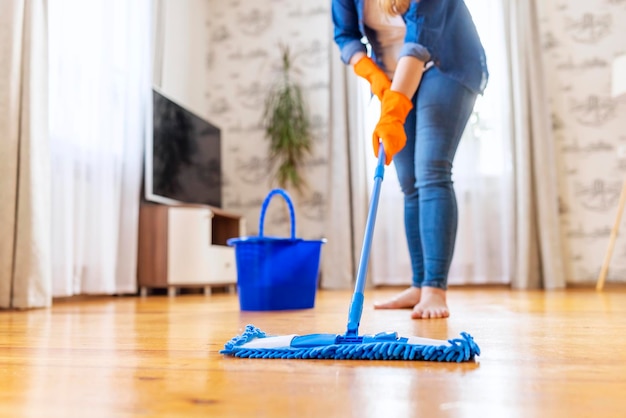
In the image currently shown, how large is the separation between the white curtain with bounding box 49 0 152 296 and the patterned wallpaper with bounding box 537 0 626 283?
2628mm

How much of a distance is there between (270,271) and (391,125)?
76 cm

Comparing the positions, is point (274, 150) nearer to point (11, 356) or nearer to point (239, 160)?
point (239, 160)

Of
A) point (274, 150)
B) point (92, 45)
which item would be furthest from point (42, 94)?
point (274, 150)

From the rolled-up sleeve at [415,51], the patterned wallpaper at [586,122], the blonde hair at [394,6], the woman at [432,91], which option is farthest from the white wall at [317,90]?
→ the rolled-up sleeve at [415,51]

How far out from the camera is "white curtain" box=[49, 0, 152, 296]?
107 inches

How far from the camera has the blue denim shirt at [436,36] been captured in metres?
1.53

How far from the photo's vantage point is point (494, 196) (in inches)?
154

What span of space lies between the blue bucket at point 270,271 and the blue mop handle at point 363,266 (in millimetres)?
664

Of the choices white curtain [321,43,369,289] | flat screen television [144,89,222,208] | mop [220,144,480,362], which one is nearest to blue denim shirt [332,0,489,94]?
mop [220,144,480,362]

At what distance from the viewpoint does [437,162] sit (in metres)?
1.59

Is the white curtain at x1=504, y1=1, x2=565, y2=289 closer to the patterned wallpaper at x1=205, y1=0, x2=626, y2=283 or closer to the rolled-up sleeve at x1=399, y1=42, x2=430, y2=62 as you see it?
the patterned wallpaper at x1=205, y1=0, x2=626, y2=283

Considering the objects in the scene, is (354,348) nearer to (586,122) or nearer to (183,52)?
(586,122)

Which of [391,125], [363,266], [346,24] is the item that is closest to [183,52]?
[346,24]

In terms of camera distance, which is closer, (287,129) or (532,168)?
(532,168)
